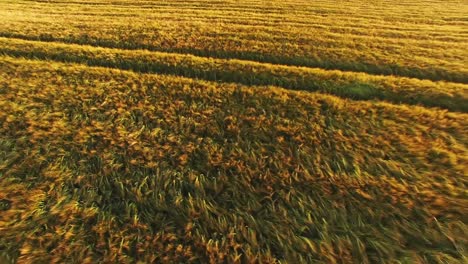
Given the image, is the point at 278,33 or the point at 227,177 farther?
the point at 278,33

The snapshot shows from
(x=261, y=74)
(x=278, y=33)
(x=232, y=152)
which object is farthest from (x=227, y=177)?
(x=278, y=33)

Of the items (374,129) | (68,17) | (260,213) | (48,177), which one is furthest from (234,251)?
(68,17)

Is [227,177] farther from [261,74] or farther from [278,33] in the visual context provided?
[278,33]

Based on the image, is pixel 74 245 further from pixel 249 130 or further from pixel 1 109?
pixel 1 109

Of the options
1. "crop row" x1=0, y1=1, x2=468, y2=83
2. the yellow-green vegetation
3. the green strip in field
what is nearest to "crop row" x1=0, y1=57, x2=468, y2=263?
the yellow-green vegetation

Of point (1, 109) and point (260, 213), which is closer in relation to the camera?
point (260, 213)

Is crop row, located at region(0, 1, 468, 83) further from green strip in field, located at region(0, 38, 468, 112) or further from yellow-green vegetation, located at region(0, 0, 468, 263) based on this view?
green strip in field, located at region(0, 38, 468, 112)
